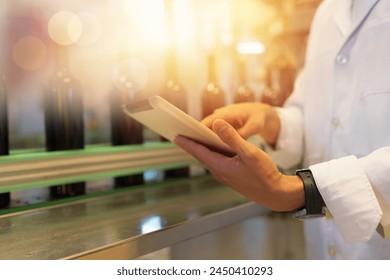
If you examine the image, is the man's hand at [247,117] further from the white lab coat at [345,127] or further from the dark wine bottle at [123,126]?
the dark wine bottle at [123,126]

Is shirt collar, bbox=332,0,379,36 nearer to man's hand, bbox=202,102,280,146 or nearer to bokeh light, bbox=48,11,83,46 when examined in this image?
man's hand, bbox=202,102,280,146

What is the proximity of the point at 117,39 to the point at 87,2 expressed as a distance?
0.14 meters

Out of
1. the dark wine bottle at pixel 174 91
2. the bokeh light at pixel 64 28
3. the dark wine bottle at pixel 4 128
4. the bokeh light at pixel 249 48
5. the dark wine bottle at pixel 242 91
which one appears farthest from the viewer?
the bokeh light at pixel 249 48

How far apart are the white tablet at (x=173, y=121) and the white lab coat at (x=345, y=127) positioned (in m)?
0.20

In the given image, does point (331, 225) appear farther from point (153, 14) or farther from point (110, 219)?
point (153, 14)

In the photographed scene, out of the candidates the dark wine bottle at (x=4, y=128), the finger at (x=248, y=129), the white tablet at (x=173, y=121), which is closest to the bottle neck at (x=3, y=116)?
the dark wine bottle at (x=4, y=128)

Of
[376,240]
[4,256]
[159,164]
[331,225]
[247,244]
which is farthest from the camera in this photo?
[247,244]

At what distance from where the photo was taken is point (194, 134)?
682 millimetres

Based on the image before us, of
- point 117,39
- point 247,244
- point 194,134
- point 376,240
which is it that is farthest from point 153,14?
point 376,240

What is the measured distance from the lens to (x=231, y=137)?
619 millimetres

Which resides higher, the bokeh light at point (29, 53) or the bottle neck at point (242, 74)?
the bokeh light at point (29, 53)

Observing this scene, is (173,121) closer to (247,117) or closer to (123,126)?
(247,117)

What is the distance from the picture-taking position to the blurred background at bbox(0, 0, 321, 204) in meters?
0.94

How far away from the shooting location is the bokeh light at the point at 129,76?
1096 mm
